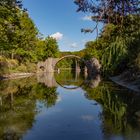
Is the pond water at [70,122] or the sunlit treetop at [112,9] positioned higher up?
the sunlit treetop at [112,9]

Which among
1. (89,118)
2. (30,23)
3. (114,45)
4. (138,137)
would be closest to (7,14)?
(89,118)

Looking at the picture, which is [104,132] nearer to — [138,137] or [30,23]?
[138,137]

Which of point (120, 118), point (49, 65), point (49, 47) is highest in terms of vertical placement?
point (49, 47)

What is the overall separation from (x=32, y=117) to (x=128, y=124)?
223 inches

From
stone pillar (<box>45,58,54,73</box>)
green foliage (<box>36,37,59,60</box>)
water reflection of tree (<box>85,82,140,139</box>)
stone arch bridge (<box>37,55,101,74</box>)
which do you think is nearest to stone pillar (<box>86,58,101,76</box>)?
stone arch bridge (<box>37,55,101,74</box>)

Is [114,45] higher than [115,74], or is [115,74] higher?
[114,45]

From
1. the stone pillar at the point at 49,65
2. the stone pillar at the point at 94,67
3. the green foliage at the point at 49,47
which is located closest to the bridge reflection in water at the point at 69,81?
the stone pillar at the point at 94,67

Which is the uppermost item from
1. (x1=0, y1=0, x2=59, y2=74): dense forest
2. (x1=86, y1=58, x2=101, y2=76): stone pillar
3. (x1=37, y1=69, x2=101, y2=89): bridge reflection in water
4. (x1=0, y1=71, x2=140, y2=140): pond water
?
(x1=0, y1=0, x2=59, y2=74): dense forest

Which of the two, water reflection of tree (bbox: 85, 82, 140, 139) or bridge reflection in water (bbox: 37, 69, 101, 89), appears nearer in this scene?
water reflection of tree (bbox: 85, 82, 140, 139)

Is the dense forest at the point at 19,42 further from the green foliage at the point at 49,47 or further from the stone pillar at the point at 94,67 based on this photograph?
the stone pillar at the point at 94,67

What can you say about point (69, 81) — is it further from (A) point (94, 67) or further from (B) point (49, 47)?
(B) point (49, 47)

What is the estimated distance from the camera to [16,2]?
109 feet

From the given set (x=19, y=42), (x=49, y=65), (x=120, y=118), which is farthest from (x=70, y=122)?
(x=49, y=65)

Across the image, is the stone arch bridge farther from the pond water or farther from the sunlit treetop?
the sunlit treetop
